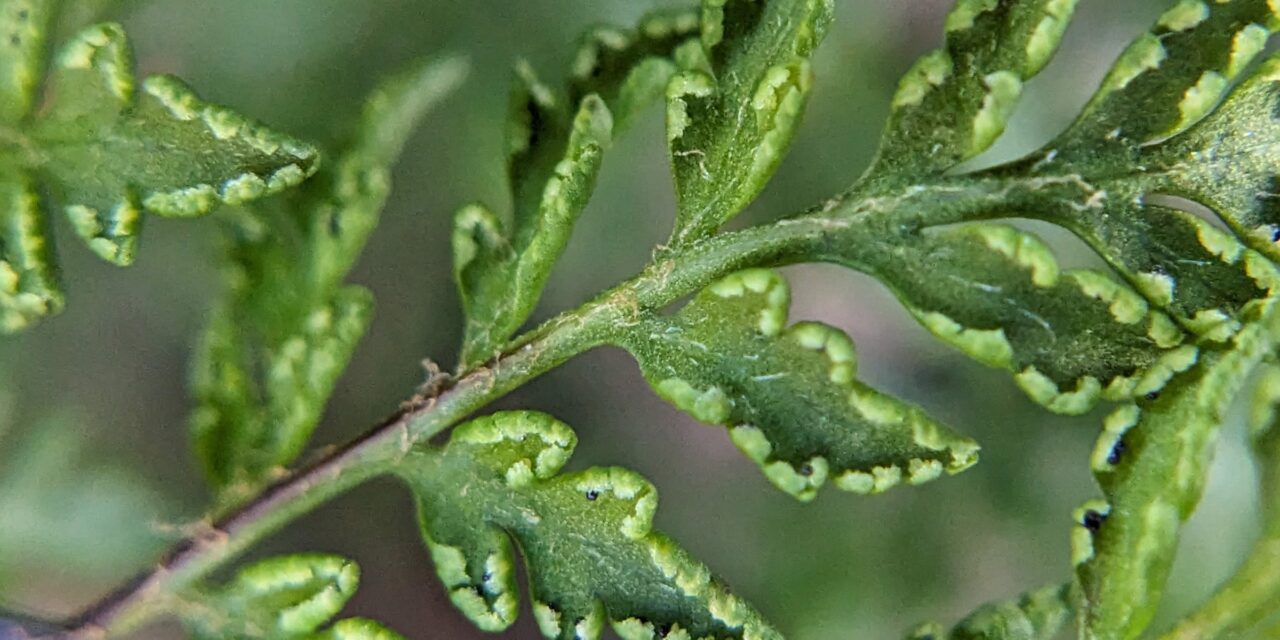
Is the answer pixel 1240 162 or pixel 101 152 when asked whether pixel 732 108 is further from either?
pixel 101 152

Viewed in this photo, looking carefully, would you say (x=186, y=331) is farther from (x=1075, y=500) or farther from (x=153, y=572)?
(x=1075, y=500)

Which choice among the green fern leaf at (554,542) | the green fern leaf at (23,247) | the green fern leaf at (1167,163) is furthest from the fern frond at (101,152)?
the green fern leaf at (1167,163)

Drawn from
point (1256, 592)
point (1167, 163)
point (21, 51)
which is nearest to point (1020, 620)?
point (1256, 592)

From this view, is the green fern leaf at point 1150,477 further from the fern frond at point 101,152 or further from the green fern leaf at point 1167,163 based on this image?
the fern frond at point 101,152

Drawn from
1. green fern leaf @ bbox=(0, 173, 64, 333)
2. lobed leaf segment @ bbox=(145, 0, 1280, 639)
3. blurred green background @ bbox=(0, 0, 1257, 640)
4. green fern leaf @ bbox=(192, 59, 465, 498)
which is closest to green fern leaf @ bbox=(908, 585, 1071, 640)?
lobed leaf segment @ bbox=(145, 0, 1280, 639)

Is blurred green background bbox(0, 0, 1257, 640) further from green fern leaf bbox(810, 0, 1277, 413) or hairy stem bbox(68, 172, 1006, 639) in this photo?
green fern leaf bbox(810, 0, 1277, 413)

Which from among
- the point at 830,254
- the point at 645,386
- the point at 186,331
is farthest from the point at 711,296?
the point at 186,331
